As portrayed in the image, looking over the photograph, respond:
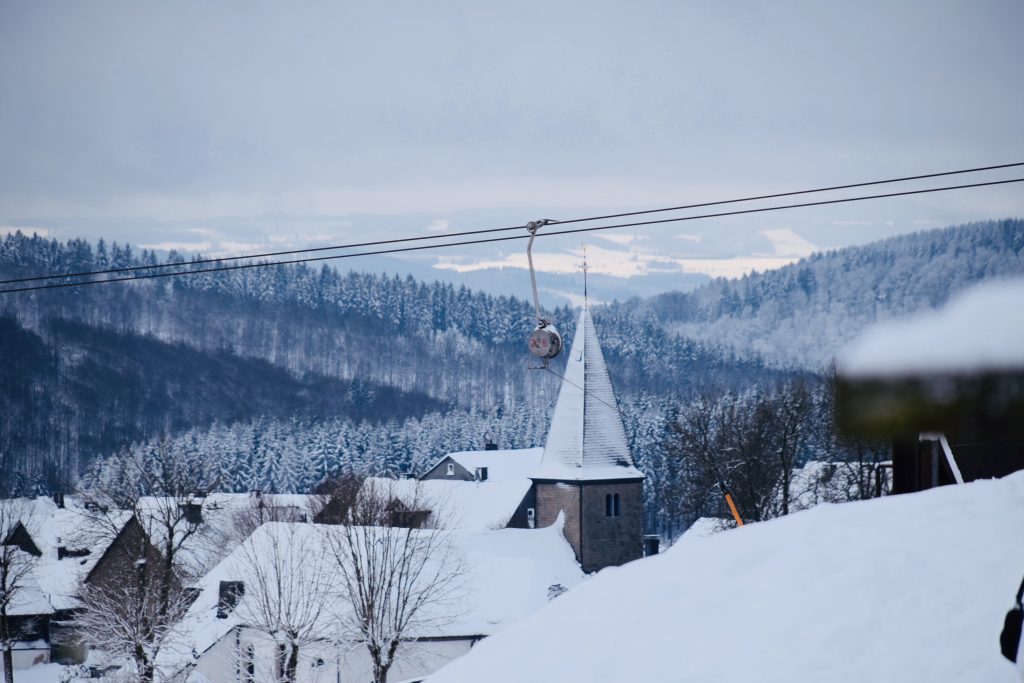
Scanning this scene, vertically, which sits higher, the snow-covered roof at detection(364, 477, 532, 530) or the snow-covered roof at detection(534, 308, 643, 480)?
the snow-covered roof at detection(534, 308, 643, 480)

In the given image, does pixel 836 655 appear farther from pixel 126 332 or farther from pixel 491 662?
pixel 126 332

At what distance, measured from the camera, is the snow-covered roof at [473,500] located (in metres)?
63.0

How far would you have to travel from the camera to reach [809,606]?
292 inches

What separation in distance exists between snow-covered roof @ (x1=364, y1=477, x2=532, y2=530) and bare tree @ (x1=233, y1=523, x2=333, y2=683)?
900 inches

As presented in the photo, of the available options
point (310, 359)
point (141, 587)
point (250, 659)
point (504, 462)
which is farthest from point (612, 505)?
point (310, 359)

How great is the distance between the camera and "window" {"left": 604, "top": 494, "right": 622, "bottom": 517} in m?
49.9

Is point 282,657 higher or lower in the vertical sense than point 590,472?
lower

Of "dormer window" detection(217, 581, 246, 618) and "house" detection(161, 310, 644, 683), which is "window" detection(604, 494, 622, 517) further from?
"dormer window" detection(217, 581, 246, 618)

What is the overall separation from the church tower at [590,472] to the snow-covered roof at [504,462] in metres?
30.8

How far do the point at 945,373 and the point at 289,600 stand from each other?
34265mm

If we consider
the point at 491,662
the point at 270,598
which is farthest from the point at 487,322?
the point at 491,662

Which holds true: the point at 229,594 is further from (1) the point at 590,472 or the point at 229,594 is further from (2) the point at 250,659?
(1) the point at 590,472

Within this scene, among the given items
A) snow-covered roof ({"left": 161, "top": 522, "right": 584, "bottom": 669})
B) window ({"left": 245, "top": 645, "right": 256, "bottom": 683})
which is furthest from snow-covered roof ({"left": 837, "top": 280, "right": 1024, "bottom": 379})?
window ({"left": 245, "top": 645, "right": 256, "bottom": 683})

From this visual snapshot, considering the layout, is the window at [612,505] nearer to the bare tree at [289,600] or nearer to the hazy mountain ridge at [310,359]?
the bare tree at [289,600]
